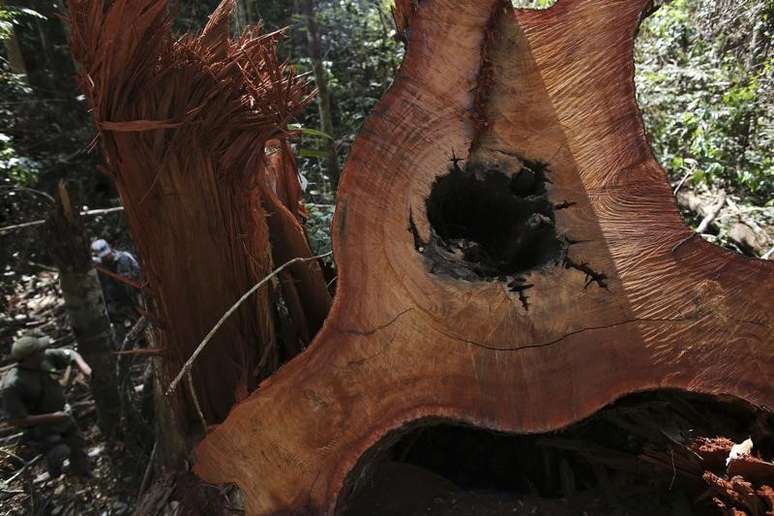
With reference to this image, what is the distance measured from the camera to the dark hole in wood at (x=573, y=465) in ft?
4.70

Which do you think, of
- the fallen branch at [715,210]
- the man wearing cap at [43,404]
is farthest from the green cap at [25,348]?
Result: the fallen branch at [715,210]

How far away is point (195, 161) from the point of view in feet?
4.80

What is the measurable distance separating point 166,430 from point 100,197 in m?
4.99

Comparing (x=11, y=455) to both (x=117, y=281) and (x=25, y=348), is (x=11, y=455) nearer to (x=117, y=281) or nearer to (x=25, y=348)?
(x=25, y=348)

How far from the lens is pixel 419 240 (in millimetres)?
1300

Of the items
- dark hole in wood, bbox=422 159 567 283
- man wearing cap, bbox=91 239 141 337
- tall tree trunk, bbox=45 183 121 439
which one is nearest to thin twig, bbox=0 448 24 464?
tall tree trunk, bbox=45 183 121 439

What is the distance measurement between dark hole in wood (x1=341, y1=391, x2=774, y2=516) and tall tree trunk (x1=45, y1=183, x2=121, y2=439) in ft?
6.40

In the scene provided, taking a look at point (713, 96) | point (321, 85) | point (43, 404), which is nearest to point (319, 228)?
point (43, 404)

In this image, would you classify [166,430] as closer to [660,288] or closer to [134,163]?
[134,163]

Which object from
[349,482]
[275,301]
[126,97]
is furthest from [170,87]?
[349,482]

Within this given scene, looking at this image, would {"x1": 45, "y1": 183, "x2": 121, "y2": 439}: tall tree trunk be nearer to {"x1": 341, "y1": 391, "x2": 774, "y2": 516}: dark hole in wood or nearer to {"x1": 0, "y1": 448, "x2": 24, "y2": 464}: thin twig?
{"x1": 0, "y1": 448, "x2": 24, "y2": 464}: thin twig

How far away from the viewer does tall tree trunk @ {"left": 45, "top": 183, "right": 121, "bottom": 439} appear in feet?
8.87

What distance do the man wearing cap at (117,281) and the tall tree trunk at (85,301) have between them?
1104 millimetres

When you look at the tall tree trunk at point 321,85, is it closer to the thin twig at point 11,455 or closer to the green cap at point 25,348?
the green cap at point 25,348
